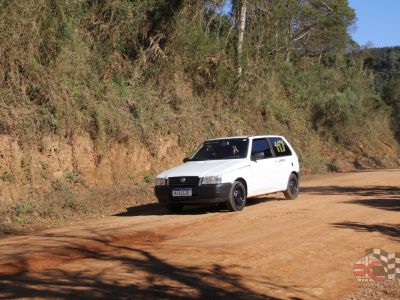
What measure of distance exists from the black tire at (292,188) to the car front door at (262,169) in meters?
0.82

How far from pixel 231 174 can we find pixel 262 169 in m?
1.48

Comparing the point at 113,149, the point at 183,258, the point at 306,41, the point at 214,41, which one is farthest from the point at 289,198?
the point at 306,41

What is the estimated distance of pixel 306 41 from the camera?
1832 inches

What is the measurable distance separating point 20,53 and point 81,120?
7.87 ft

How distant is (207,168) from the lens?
13.1 m

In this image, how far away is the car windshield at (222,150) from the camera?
14.0m

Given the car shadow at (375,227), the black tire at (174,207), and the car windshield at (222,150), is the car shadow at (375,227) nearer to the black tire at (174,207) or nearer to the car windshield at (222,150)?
the car windshield at (222,150)

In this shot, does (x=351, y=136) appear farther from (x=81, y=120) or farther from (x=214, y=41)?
(x=81, y=120)

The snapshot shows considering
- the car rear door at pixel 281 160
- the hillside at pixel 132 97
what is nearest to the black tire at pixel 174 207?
the hillside at pixel 132 97

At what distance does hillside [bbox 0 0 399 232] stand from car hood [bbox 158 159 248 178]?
2.35 metres

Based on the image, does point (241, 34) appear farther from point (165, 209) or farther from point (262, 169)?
point (165, 209)

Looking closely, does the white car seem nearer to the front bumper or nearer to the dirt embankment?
the front bumper

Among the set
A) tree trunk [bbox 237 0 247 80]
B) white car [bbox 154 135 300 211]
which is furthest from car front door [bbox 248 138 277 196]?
tree trunk [bbox 237 0 247 80]

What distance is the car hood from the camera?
12789mm
